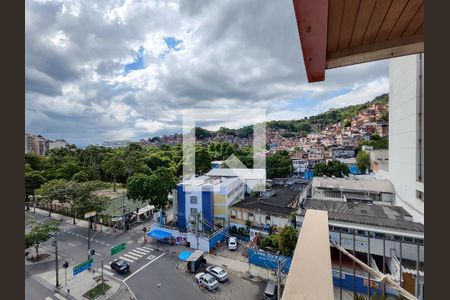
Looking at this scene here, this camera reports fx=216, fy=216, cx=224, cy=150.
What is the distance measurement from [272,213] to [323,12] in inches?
423

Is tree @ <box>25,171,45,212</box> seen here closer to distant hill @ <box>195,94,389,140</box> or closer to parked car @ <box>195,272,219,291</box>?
parked car @ <box>195,272,219,291</box>

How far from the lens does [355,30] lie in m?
1.34

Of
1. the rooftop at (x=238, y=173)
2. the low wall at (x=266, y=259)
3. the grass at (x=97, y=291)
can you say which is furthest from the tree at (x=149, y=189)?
the low wall at (x=266, y=259)

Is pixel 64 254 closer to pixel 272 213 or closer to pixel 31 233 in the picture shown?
pixel 31 233

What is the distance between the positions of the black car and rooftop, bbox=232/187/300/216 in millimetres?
5669

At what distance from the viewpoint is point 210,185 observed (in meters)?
11.7

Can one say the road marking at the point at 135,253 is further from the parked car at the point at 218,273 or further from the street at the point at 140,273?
the parked car at the point at 218,273

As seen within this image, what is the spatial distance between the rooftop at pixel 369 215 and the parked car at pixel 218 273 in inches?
156

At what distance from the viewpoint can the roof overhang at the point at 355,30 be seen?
85 centimetres

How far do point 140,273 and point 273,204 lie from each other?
7.08m

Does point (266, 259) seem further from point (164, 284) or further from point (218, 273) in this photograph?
point (164, 284)

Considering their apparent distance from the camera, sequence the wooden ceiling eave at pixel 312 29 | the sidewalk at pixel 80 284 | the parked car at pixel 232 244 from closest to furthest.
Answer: the wooden ceiling eave at pixel 312 29 → the sidewalk at pixel 80 284 → the parked car at pixel 232 244

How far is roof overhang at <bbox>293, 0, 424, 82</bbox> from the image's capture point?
85 centimetres

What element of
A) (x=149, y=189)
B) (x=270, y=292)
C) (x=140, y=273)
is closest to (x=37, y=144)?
(x=149, y=189)
